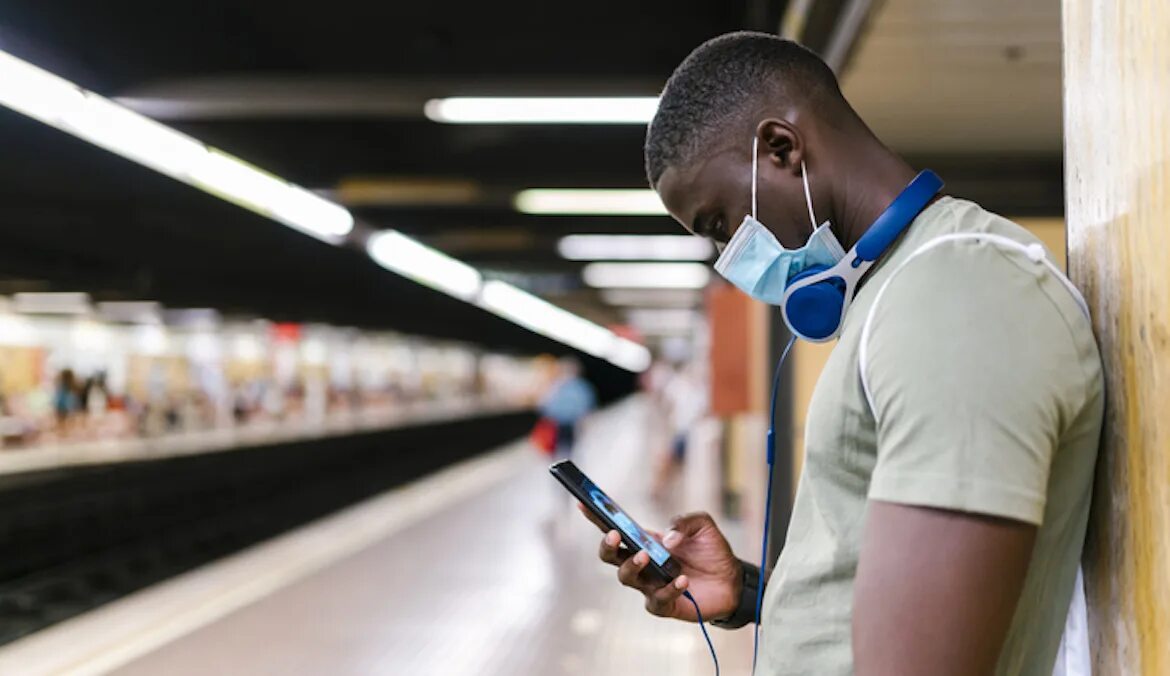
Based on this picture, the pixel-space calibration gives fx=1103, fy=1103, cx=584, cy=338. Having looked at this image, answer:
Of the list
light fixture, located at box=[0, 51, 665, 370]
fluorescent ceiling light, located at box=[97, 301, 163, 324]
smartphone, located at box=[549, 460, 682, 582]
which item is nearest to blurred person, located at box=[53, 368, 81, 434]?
fluorescent ceiling light, located at box=[97, 301, 163, 324]

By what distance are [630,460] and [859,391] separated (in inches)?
832

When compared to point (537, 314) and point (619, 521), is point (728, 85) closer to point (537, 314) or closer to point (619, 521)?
point (619, 521)

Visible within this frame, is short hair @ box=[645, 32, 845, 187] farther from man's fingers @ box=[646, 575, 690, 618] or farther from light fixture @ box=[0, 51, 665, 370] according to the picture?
light fixture @ box=[0, 51, 665, 370]

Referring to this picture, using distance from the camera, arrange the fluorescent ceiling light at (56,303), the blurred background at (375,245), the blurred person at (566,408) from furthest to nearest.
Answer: the fluorescent ceiling light at (56,303) → the blurred person at (566,408) → the blurred background at (375,245)

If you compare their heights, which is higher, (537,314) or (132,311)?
(537,314)

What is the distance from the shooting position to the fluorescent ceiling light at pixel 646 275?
17.4 metres

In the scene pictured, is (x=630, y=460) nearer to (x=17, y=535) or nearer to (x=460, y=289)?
(x=460, y=289)

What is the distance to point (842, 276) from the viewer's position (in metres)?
1.35

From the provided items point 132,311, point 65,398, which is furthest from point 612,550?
point 132,311

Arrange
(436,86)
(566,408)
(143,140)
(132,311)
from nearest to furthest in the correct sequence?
(143,140)
(436,86)
(566,408)
(132,311)

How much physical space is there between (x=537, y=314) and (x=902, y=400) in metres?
24.1

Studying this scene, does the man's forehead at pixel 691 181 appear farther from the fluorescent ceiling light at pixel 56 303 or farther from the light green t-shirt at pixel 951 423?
the fluorescent ceiling light at pixel 56 303

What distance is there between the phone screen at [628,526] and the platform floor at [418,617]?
4.34 m

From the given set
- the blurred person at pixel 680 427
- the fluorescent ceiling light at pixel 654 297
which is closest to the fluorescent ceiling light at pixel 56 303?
the blurred person at pixel 680 427
